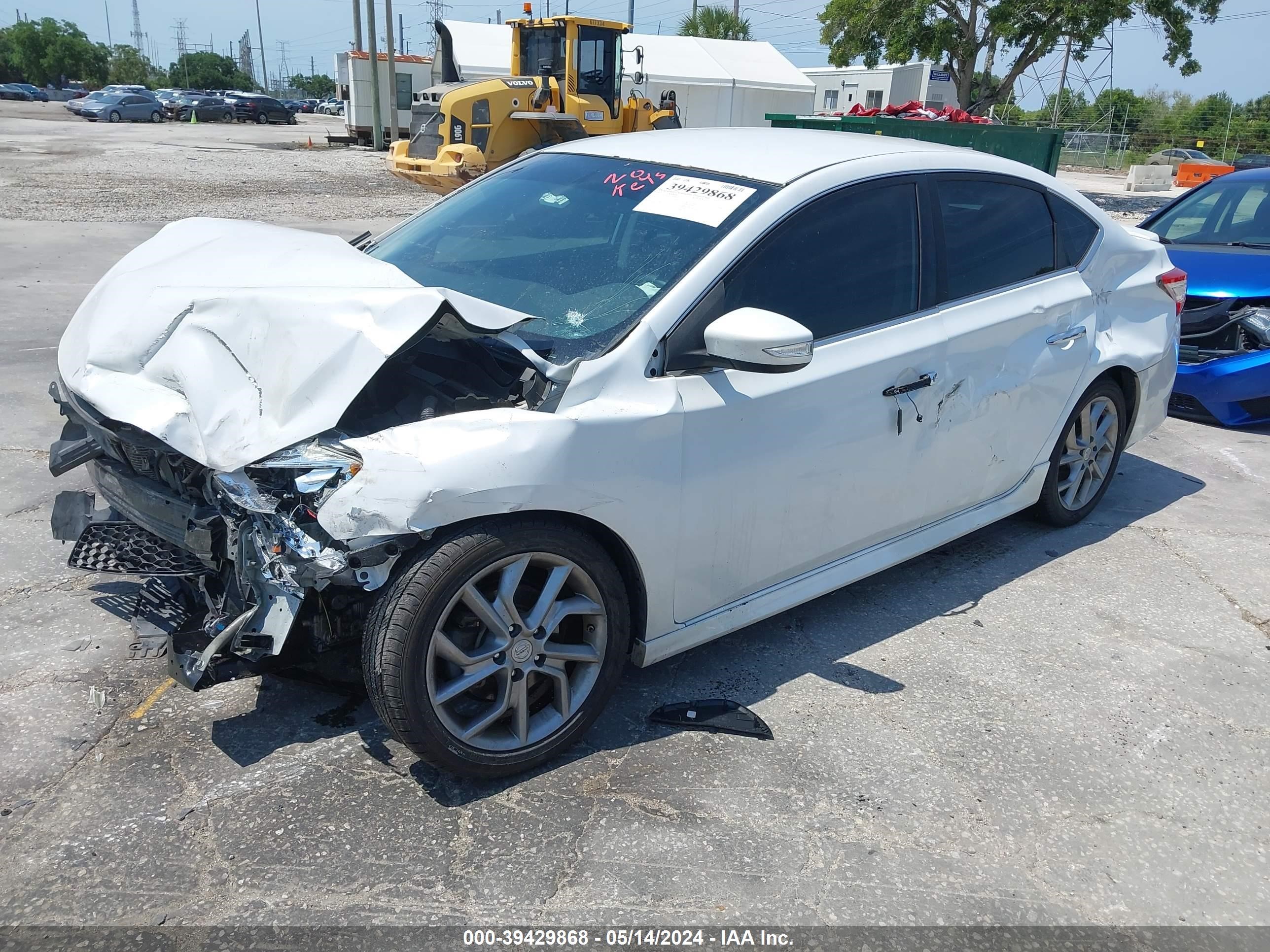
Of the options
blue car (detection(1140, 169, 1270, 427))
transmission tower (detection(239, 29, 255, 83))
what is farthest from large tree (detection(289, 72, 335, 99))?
blue car (detection(1140, 169, 1270, 427))

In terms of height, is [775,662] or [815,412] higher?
[815,412]

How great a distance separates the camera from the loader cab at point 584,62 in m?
18.0

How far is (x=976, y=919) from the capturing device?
2477 mm

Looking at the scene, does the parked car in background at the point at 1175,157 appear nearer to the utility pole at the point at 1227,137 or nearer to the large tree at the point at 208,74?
the utility pole at the point at 1227,137

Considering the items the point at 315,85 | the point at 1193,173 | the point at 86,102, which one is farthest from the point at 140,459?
the point at 315,85

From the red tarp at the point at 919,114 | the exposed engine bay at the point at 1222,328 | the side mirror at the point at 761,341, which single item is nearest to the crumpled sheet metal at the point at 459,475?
the side mirror at the point at 761,341

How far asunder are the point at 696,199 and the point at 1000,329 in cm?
138

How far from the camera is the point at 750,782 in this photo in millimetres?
2922

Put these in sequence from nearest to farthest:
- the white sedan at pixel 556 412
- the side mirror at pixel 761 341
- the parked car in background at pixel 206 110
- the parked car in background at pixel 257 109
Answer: the white sedan at pixel 556 412, the side mirror at pixel 761 341, the parked car in background at pixel 206 110, the parked car in background at pixel 257 109

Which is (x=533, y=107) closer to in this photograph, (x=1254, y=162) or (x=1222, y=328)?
(x=1222, y=328)

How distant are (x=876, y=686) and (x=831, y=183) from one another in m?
1.76

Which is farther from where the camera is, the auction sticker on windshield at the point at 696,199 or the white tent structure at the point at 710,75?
the white tent structure at the point at 710,75

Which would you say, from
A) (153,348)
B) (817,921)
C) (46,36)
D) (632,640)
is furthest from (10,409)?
(46,36)

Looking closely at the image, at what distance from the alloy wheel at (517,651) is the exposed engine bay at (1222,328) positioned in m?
5.26
